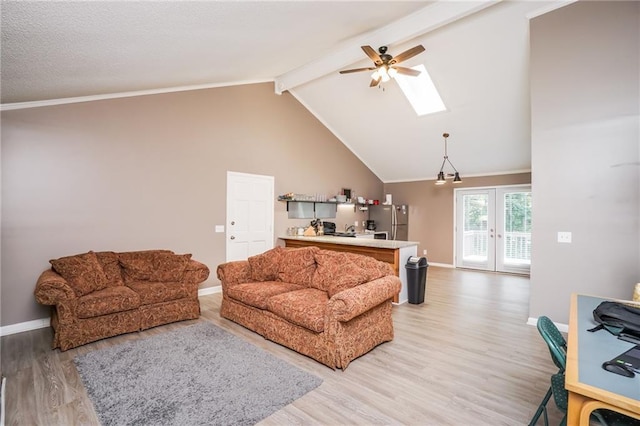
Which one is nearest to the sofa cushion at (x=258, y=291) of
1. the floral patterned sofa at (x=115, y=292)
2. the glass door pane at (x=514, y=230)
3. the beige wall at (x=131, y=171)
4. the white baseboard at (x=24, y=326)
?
the floral patterned sofa at (x=115, y=292)

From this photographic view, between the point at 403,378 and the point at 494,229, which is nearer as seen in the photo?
the point at 403,378

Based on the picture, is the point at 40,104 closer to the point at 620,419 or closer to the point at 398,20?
the point at 398,20

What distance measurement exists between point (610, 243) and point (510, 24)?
119 inches

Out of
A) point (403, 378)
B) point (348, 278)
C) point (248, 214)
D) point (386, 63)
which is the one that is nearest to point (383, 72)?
point (386, 63)

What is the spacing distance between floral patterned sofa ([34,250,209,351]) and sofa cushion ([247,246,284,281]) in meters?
0.68

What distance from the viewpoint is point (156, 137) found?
457cm

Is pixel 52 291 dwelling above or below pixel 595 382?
below

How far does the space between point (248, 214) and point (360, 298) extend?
3587 mm

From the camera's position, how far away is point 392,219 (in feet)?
28.2

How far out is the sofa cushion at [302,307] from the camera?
9.13 feet

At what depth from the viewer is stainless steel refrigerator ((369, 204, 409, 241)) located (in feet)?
28.3

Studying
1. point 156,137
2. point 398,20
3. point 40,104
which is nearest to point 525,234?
point 398,20

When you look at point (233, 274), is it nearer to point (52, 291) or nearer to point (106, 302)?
point (106, 302)

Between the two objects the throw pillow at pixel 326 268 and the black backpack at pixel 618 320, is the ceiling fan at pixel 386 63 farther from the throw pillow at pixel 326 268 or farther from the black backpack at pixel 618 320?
the black backpack at pixel 618 320
